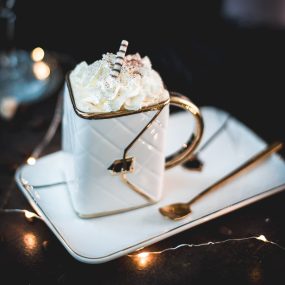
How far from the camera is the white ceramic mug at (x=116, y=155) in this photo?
2.09 ft

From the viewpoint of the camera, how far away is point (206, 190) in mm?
788

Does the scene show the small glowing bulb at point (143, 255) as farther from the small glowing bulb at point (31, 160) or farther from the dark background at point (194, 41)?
the dark background at point (194, 41)

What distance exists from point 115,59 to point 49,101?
0.47 meters

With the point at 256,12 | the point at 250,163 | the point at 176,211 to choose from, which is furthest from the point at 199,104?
the point at 256,12

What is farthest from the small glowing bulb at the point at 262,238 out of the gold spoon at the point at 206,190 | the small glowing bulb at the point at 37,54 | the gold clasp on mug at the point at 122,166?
the small glowing bulb at the point at 37,54

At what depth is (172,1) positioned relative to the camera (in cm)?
141

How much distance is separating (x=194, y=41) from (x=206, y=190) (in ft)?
2.26

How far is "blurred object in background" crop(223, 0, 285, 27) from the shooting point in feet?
4.51

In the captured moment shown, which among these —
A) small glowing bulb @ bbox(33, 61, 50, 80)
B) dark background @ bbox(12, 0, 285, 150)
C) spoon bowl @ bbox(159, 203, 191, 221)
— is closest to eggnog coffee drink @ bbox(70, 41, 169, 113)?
spoon bowl @ bbox(159, 203, 191, 221)

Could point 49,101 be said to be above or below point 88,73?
below

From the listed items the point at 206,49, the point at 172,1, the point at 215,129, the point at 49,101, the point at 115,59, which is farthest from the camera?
the point at 172,1

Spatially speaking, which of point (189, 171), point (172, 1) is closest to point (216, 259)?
point (189, 171)

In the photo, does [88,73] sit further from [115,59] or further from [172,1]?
[172,1]

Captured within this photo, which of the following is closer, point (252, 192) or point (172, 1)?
point (252, 192)
